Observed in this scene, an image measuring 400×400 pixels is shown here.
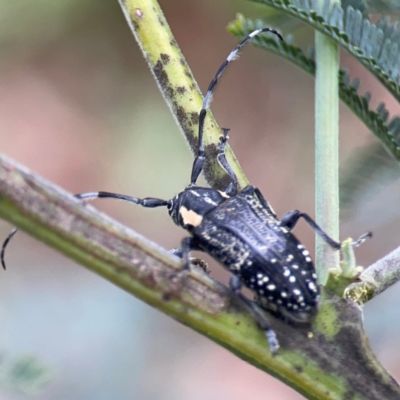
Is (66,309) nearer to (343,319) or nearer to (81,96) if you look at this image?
(81,96)

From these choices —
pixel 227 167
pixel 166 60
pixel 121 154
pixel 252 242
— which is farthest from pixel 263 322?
pixel 121 154

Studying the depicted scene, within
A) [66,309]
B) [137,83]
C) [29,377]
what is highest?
[137,83]

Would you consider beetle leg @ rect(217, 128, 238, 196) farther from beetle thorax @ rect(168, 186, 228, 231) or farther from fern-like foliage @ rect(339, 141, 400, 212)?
fern-like foliage @ rect(339, 141, 400, 212)

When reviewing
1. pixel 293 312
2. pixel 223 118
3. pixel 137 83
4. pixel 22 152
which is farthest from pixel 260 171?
pixel 293 312

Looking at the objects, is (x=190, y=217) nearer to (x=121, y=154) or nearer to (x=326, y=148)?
(x=326, y=148)

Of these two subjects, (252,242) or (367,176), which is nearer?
(252,242)

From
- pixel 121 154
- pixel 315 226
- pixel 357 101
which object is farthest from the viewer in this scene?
pixel 121 154
